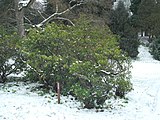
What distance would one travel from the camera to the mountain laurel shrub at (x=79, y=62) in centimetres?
1249

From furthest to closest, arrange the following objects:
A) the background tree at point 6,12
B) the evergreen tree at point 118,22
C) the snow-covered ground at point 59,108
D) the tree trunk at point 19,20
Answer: the evergreen tree at point 118,22 → the background tree at point 6,12 → the tree trunk at point 19,20 → the snow-covered ground at point 59,108

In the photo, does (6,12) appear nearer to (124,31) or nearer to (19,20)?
(19,20)

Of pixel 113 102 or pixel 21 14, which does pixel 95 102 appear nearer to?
pixel 113 102

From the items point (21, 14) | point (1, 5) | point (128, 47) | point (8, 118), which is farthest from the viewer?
point (128, 47)

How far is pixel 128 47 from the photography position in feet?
118

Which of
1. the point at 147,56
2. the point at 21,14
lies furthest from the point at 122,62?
the point at 147,56

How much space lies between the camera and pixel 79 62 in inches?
506

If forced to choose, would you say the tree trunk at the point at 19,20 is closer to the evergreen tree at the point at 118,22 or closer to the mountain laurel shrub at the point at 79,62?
the mountain laurel shrub at the point at 79,62

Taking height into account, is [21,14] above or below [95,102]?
above

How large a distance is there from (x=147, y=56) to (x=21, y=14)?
67.9 ft

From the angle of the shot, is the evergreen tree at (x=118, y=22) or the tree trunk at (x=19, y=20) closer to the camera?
the tree trunk at (x=19, y=20)

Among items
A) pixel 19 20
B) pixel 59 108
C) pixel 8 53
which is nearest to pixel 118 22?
pixel 19 20

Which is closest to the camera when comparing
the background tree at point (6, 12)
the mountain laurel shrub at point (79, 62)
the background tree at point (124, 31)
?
the mountain laurel shrub at point (79, 62)

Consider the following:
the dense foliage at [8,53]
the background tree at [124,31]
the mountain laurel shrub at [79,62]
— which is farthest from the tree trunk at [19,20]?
the background tree at [124,31]
